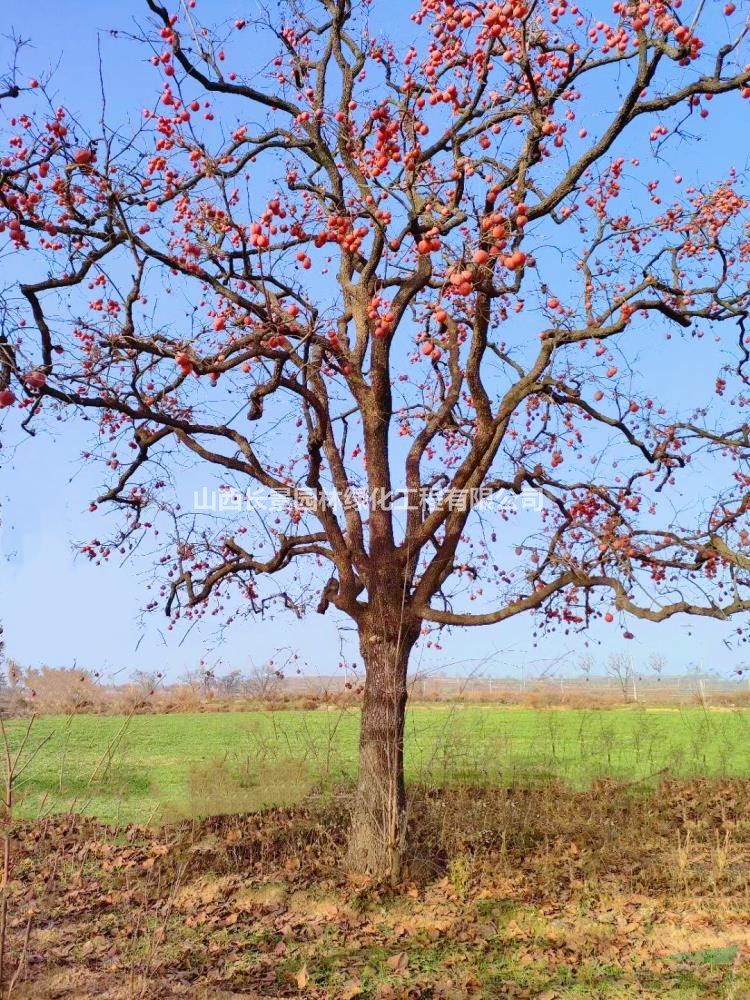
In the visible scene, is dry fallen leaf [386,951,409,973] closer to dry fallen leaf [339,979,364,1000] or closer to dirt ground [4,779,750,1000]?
dirt ground [4,779,750,1000]

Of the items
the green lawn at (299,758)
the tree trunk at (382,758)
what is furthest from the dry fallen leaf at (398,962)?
the green lawn at (299,758)

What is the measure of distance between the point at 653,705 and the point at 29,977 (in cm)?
2012

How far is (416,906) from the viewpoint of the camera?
6500 millimetres

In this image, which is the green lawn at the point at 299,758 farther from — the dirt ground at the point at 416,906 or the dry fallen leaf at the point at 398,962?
the dry fallen leaf at the point at 398,962

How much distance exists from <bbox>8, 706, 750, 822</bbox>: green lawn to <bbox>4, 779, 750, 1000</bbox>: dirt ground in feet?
1.42

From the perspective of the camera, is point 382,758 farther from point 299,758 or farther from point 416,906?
point 299,758

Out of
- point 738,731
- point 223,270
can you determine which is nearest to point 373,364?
point 223,270

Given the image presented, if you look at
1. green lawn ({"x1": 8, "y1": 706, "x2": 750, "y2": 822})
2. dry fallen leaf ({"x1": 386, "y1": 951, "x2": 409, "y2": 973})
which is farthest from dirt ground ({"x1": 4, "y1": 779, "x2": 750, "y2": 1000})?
green lawn ({"x1": 8, "y1": 706, "x2": 750, "y2": 822})

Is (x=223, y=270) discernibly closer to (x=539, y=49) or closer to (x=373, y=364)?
(x=373, y=364)

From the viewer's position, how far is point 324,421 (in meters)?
7.18

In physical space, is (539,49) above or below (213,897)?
above

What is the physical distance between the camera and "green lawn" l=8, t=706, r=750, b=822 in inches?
352

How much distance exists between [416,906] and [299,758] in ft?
10.5

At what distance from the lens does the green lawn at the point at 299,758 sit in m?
8.93
